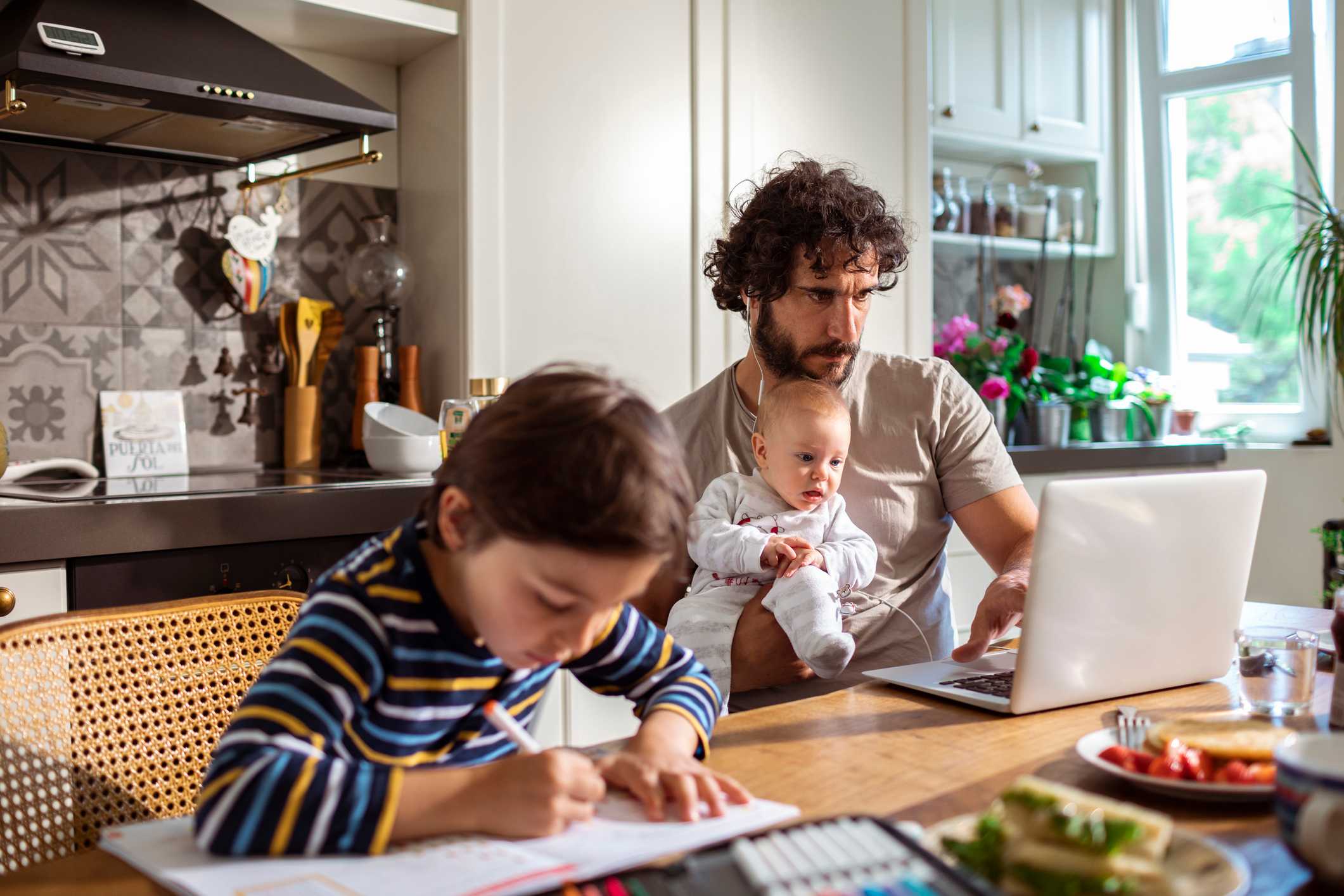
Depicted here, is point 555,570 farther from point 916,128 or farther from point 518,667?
point 916,128

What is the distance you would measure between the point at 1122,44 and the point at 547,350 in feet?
8.65

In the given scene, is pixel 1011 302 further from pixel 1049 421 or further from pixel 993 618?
pixel 993 618

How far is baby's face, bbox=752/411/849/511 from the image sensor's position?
164 centimetres

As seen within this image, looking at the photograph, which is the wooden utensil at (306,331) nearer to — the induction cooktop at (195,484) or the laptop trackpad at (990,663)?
the induction cooktop at (195,484)

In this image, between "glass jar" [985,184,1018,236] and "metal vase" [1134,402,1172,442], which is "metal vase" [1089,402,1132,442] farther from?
"glass jar" [985,184,1018,236]

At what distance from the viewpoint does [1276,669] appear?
110 centimetres

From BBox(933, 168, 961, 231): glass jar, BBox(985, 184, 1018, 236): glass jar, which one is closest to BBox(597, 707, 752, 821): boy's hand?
BBox(933, 168, 961, 231): glass jar

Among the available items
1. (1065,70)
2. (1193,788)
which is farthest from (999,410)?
(1193,788)

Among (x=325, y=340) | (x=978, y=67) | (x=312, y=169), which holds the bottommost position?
(x=325, y=340)

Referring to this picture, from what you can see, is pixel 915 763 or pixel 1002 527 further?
pixel 1002 527

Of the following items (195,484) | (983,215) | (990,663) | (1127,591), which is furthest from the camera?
(983,215)

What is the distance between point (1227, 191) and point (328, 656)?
156 inches

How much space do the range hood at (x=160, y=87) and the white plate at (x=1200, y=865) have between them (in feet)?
6.08

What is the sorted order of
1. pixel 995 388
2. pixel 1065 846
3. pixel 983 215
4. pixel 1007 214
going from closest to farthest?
pixel 1065 846, pixel 995 388, pixel 983 215, pixel 1007 214
